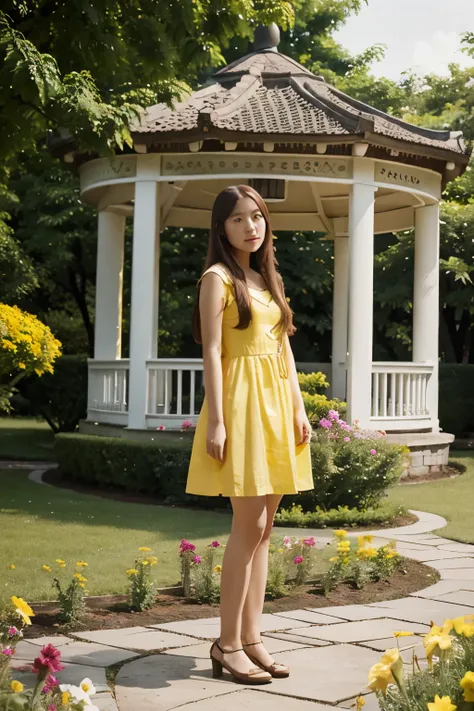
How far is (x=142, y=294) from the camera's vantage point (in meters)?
13.2

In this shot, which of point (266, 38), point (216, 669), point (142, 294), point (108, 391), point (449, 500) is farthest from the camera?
point (266, 38)

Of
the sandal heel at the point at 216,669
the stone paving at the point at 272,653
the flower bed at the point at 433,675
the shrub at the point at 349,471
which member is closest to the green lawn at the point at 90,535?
the shrub at the point at 349,471

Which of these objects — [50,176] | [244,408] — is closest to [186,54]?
[244,408]

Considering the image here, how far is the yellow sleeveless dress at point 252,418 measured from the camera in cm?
457

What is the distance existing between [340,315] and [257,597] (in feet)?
42.6

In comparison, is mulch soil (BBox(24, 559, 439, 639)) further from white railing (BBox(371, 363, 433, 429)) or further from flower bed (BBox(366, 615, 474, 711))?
white railing (BBox(371, 363, 433, 429))

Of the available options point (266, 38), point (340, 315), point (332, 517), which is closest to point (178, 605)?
point (332, 517)

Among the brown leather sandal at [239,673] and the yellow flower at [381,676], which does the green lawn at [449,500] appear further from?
the yellow flower at [381,676]

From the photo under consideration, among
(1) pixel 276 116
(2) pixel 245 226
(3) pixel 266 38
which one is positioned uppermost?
(3) pixel 266 38

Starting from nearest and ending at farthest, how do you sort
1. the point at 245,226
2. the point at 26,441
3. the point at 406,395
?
the point at 245,226
the point at 406,395
the point at 26,441

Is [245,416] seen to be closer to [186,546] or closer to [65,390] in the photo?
[186,546]

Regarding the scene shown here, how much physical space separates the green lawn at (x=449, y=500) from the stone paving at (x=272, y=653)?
2.80 meters

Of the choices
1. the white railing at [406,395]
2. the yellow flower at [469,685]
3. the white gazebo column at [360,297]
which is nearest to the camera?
the yellow flower at [469,685]

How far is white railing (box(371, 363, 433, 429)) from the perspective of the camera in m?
13.9
